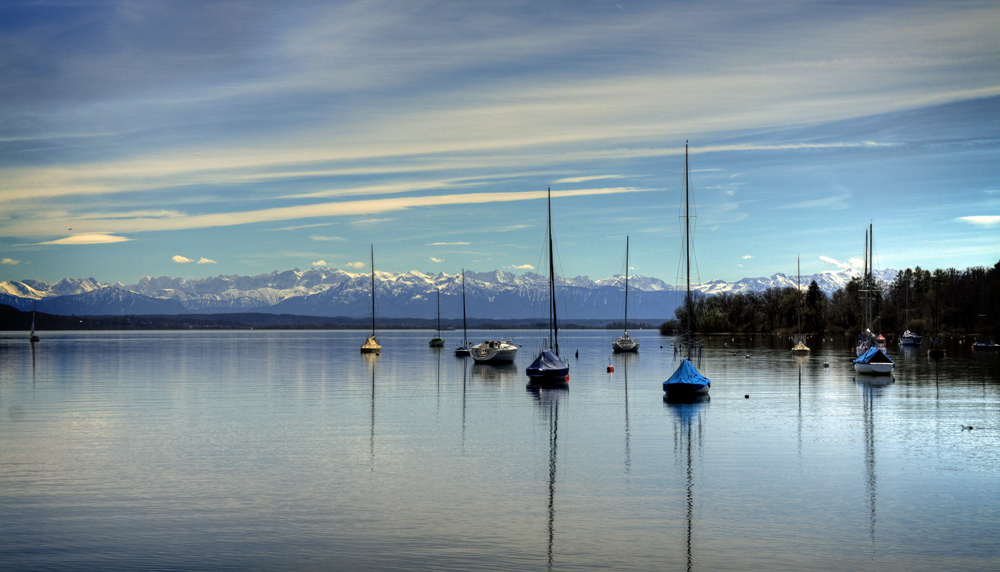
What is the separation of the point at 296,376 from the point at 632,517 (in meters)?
65.2

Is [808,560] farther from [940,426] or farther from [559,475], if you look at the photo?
[940,426]

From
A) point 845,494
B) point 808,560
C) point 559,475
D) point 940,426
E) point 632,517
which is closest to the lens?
point 808,560

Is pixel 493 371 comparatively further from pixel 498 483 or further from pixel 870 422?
pixel 498 483

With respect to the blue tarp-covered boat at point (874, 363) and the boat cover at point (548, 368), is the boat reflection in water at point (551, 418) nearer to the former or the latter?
the boat cover at point (548, 368)

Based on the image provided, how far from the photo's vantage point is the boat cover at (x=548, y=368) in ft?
231

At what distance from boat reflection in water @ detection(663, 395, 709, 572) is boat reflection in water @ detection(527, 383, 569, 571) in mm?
3571

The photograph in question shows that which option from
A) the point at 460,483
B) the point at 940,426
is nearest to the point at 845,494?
the point at 460,483

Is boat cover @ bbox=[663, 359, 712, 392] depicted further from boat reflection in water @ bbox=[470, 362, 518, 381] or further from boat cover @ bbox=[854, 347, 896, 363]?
boat cover @ bbox=[854, 347, 896, 363]

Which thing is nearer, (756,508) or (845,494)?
(756,508)

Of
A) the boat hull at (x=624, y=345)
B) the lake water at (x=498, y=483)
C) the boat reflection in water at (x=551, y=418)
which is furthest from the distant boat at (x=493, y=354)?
the lake water at (x=498, y=483)

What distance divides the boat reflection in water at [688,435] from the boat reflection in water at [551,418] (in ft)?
11.7

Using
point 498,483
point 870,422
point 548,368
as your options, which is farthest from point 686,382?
point 498,483

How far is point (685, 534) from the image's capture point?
21156 mm

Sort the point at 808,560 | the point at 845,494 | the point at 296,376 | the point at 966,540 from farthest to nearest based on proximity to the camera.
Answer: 1. the point at 296,376
2. the point at 845,494
3. the point at 966,540
4. the point at 808,560
